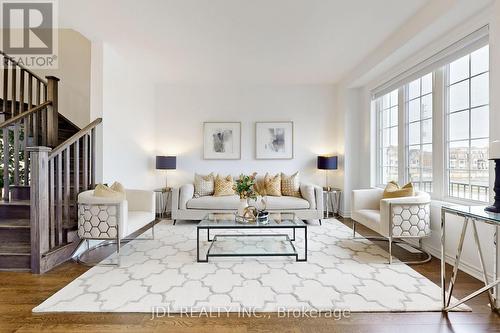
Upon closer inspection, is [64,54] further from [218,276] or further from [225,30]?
[218,276]

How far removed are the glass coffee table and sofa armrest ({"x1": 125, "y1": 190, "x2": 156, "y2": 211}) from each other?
0.83 metres

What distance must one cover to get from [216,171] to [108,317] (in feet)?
12.5

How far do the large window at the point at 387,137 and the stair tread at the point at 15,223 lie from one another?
4980 mm

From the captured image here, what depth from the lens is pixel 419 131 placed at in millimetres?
3672

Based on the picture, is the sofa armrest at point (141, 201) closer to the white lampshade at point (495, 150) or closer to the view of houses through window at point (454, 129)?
the white lampshade at point (495, 150)

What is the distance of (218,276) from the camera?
254 cm

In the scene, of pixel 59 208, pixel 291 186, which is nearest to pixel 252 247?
pixel 291 186

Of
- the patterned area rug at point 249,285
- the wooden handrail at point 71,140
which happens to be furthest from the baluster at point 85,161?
the patterned area rug at point 249,285

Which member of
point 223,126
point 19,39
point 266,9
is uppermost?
point 19,39

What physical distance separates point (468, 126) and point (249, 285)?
2876mm

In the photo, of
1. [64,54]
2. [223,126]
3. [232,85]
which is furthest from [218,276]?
[64,54]

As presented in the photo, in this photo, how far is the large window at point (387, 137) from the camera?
4270 mm

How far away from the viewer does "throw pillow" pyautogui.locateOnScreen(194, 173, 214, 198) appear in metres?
4.93

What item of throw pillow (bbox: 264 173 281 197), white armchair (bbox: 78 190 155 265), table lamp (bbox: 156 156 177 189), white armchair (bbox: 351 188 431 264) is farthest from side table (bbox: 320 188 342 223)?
white armchair (bbox: 78 190 155 265)
